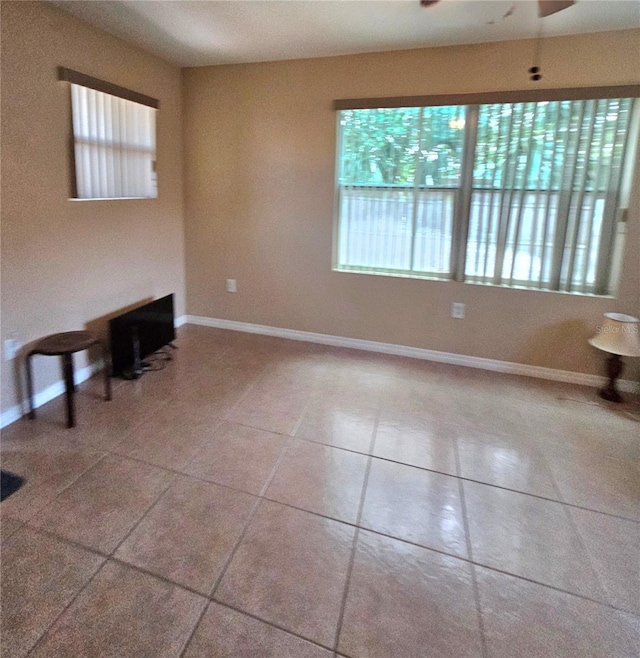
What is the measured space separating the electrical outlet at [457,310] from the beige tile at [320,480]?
65.3 inches

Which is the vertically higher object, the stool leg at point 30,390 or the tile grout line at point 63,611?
the stool leg at point 30,390

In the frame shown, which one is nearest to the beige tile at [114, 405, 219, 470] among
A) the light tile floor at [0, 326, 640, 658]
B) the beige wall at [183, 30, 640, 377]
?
the light tile floor at [0, 326, 640, 658]

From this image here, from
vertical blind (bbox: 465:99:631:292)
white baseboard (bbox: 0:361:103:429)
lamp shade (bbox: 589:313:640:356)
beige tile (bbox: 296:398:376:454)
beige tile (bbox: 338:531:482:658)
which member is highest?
vertical blind (bbox: 465:99:631:292)

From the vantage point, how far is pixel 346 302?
3.73 m

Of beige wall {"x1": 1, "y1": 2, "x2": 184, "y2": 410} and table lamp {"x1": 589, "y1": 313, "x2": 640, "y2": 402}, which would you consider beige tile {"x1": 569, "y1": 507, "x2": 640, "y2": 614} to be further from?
beige wall {"x1": 1, "y1": 2, "x2": 184, "y2": 410}

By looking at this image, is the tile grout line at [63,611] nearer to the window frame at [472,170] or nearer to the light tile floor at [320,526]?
the light tile floor at [320,526]

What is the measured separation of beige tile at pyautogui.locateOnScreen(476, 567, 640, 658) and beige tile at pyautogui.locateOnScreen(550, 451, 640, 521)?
59 cm

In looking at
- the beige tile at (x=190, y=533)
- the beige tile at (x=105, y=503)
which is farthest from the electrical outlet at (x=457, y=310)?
the beige tile at (x=105, y=503)

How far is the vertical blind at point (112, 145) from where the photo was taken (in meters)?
2.73

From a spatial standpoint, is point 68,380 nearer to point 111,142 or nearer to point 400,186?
point 111,142

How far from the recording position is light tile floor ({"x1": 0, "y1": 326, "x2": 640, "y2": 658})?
1.35 m

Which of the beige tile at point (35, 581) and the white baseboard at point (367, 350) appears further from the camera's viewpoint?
the white baseboard at point (367, 350)

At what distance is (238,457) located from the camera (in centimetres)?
221

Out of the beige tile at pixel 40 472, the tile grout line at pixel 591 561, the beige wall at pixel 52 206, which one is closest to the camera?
the tile grout line at pixel 591 561
